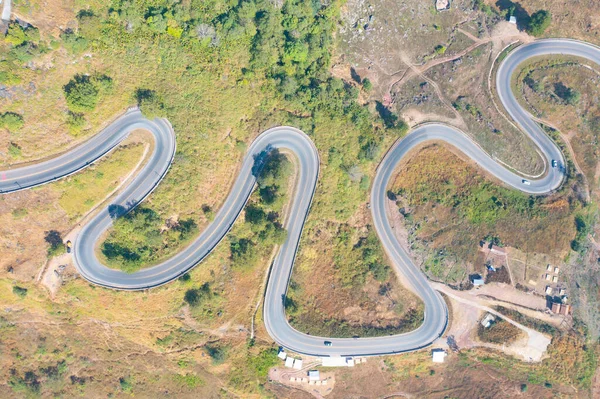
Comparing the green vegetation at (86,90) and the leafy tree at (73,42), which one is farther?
the green vegetation at (86,90)

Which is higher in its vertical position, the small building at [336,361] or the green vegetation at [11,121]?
the green vegetation at [11,121]

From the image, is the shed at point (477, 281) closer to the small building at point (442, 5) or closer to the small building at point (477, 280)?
the small building at point (477, 280)

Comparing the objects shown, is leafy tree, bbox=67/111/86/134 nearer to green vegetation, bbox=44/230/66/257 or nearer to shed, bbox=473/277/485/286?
green vegetation, bbox=44/230/66/257

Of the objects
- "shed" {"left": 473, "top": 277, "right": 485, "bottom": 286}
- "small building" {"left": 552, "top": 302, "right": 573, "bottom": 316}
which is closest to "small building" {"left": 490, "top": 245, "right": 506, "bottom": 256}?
"shed" {"left": 473, "top": 277, "right": 485, "bottom": 286}

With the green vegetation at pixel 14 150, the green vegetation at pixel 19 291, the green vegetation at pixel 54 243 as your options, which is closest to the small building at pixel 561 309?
the green vegetation at pixel 54 243

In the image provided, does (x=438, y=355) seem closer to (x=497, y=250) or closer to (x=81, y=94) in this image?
(x=497, y=250)

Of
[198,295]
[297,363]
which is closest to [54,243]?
[198,295]

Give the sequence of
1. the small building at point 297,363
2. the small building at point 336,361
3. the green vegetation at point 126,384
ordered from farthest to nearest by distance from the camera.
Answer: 1. the small building at point 336,361
2. the small building at point 297,363
3. the green vegetation at point 126,384
